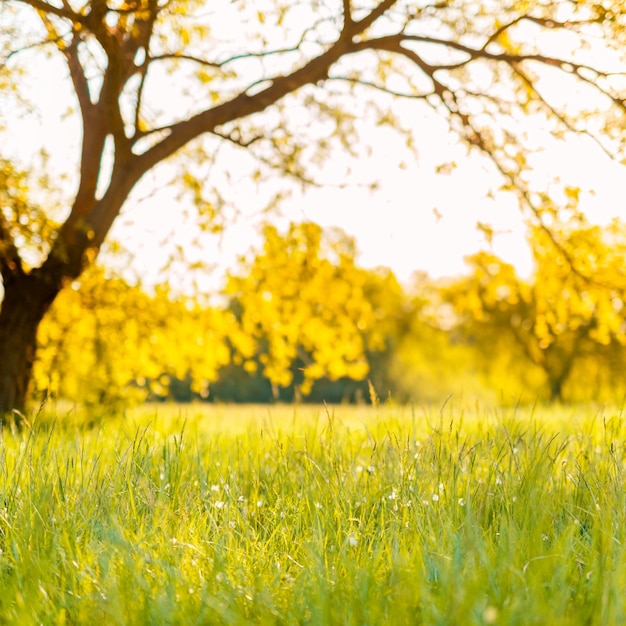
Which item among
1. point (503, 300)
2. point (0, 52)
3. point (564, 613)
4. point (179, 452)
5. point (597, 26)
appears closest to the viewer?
point (564, 613)

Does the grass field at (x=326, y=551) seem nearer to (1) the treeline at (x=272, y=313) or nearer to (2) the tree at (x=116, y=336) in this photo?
(1) the treeline at (x=272, y=313)

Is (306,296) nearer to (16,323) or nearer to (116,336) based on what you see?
(116,336)

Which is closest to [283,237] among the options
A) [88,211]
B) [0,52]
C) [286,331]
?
[286,331]

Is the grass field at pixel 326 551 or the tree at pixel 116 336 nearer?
the grass field at pixel 326 551

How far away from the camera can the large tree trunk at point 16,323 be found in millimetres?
7914

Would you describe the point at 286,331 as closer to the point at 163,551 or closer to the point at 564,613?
the point at 163,551

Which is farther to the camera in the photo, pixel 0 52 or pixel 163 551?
pixel 0 52

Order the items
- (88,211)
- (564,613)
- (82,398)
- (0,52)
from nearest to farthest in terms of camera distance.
→ (564,613) < (0,52) < (88,211) < (82,398)

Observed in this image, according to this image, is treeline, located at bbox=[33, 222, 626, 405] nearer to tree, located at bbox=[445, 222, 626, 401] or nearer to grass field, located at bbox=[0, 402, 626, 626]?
tree, located at bbox=[445, 222, 626, 401]

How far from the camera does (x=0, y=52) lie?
6957mm

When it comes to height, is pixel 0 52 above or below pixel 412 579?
above

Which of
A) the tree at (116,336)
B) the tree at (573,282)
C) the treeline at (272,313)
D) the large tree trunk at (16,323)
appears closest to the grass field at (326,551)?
the tree at (573,282)

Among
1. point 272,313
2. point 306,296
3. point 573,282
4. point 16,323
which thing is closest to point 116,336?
point 16,323

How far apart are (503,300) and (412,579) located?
87.8 ft
